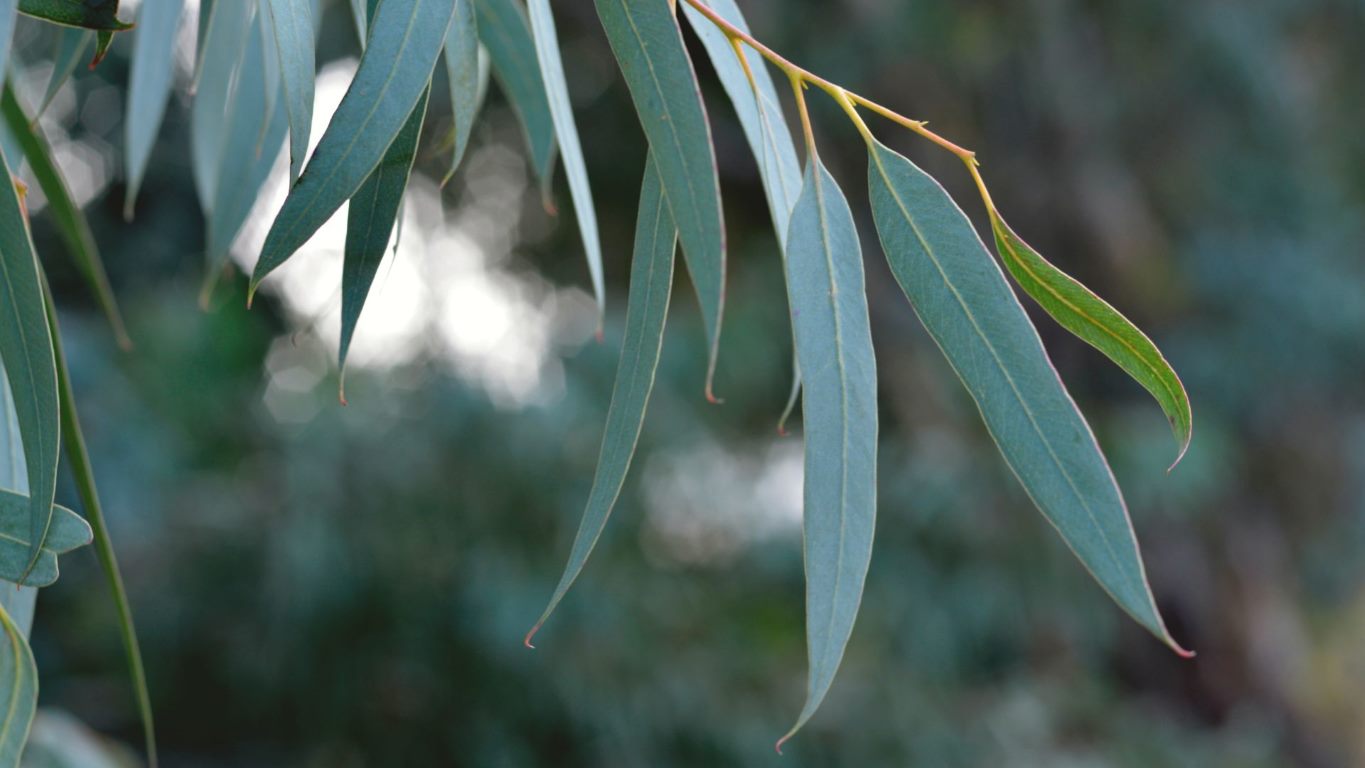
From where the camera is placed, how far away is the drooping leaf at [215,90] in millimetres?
547

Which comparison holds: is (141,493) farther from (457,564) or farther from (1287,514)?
(1287,514)

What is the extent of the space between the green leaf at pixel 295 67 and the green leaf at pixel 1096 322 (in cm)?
16

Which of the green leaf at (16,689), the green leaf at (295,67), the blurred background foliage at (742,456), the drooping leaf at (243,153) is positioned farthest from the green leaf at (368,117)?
the blurred background foliage at (742,456)

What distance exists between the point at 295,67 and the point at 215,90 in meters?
0.37

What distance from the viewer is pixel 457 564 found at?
5.68 ft

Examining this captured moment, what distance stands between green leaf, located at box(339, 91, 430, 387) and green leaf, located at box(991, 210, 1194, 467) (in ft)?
0.48

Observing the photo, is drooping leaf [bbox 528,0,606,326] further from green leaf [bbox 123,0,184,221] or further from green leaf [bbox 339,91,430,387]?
green leaf [bbox 123,0,184,221]

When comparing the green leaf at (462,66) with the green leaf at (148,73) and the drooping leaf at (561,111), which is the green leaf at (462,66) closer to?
the drooping leaf at (561,111)

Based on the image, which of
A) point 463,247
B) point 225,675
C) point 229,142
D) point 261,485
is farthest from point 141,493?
point 229,142

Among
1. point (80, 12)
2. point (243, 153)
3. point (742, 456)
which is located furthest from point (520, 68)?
point (742, 456)

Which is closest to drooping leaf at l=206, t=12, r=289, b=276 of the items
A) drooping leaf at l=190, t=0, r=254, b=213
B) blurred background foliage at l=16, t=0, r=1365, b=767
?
drooping leaf at l=190, t=0, r=254, b=213

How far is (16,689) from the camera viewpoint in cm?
30

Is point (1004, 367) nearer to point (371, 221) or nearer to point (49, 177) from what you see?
point (371, 221)

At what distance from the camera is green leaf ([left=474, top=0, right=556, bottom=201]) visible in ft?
1.63
